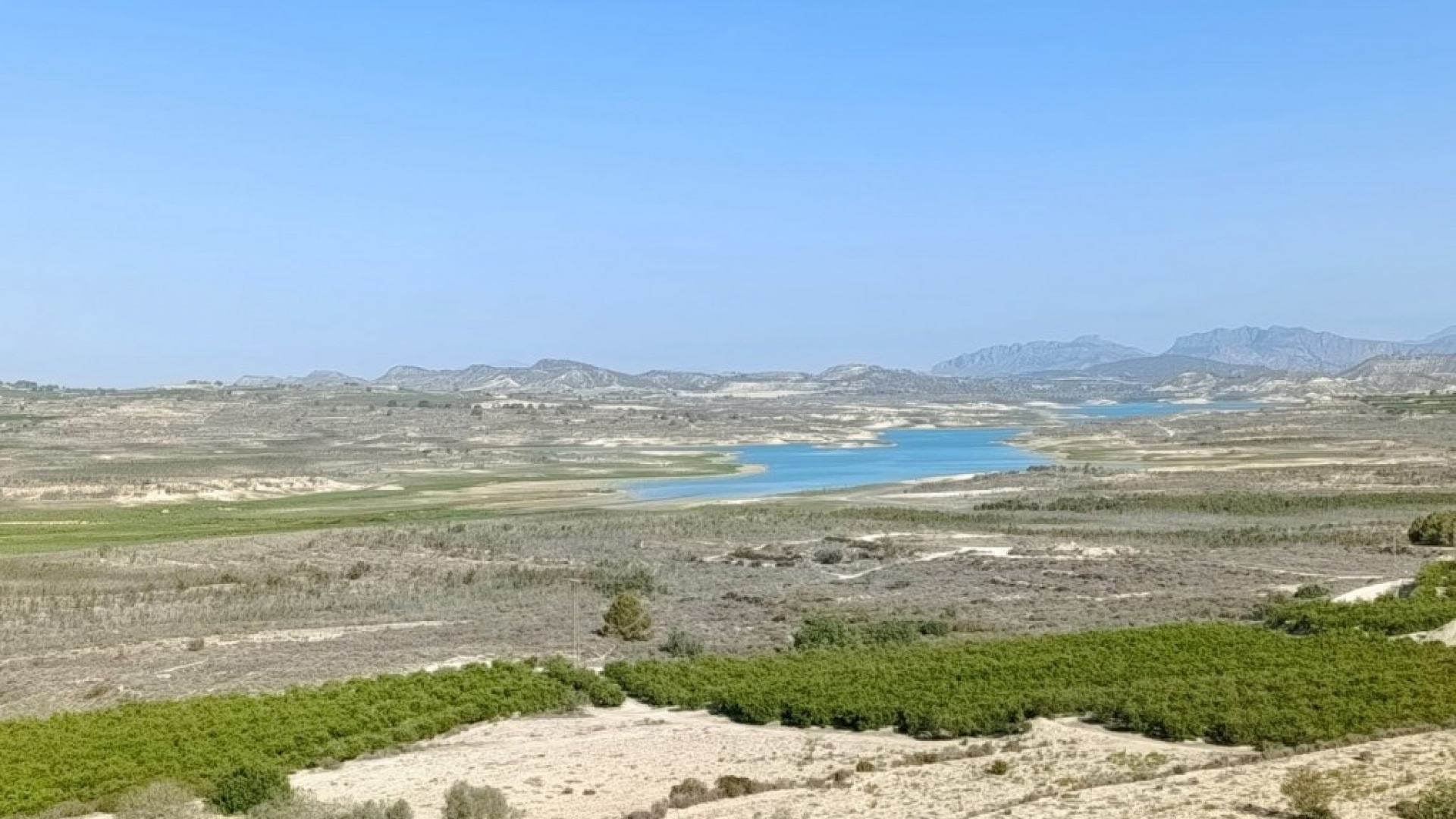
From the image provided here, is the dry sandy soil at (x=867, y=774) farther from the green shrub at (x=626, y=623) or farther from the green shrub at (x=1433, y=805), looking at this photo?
the green shrub at (x=626, y=623)

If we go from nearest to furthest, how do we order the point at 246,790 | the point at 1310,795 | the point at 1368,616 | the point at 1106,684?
the point at 1310,795
the point at 246,790
the point at 1106,684
the point at 1368,616

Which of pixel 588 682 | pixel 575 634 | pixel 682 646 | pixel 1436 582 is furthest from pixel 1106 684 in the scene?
pixel 575 634

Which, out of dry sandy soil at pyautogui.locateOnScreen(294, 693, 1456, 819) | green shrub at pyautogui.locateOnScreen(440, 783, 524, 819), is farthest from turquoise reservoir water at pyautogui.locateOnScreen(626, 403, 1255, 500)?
green shrub at pyautogui.locateOnScreen(440, 783, 524, 819)

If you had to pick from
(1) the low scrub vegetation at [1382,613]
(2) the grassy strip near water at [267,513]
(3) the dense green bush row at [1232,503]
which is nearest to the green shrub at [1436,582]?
(1) the low scrub vegetation at [1382,613]

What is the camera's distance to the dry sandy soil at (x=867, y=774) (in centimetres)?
1595

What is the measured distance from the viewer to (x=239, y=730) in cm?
2148

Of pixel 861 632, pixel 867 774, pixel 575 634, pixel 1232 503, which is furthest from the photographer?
pixel 1232 503

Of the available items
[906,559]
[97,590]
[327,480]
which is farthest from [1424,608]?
[327,480]

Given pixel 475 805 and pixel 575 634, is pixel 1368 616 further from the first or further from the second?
pixel 475 805

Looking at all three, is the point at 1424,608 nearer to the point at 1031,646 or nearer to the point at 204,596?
the point at 1031,646

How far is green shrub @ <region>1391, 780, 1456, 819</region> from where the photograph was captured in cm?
1365

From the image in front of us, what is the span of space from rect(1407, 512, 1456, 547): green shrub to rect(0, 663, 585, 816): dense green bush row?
37.4 meters

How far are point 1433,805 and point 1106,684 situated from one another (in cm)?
995

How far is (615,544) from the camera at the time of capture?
53.9 meters
